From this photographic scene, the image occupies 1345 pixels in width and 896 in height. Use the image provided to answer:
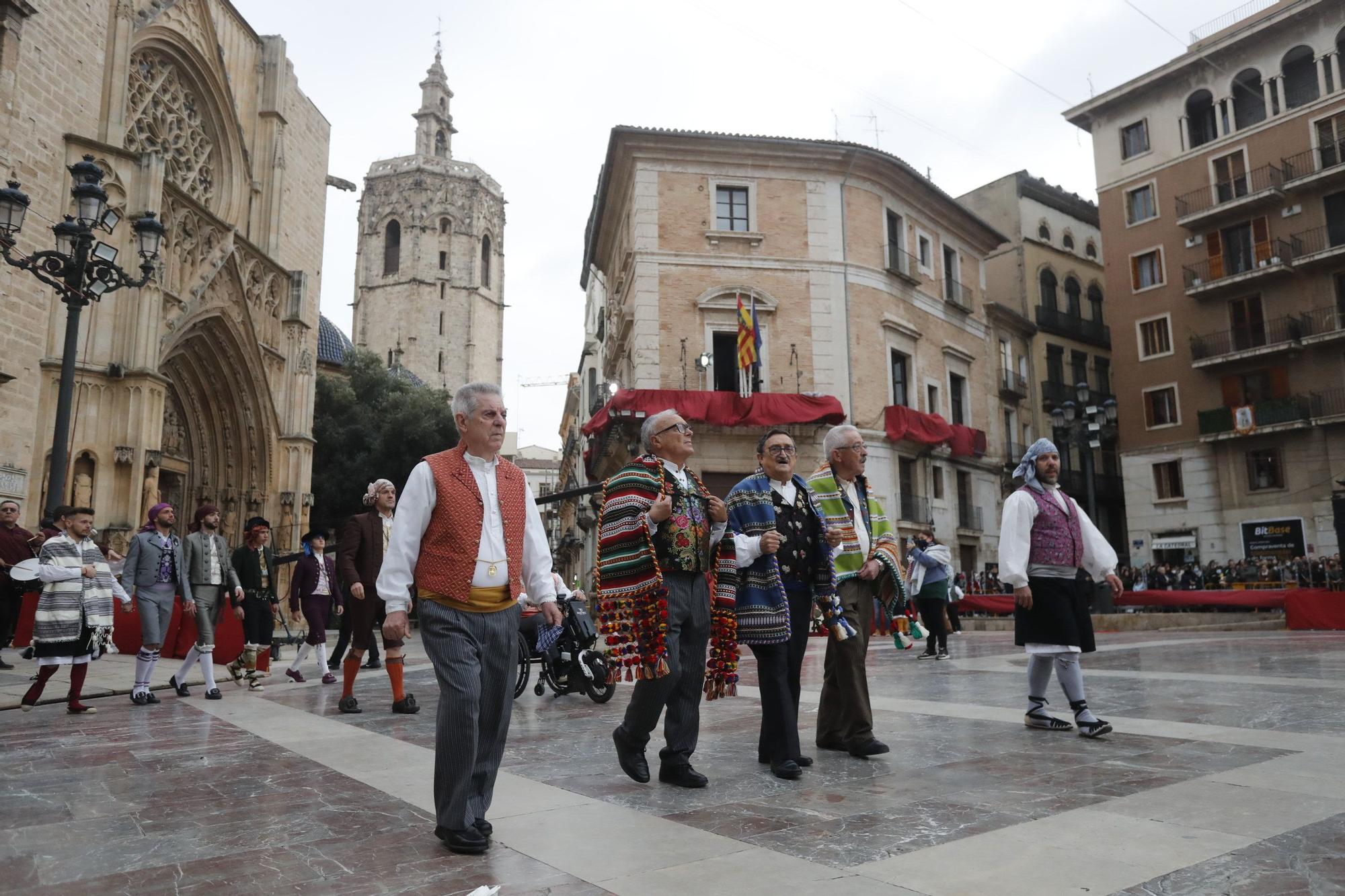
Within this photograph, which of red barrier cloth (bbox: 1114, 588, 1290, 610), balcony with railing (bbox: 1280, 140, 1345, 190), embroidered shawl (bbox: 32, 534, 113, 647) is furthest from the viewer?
balcony with railing (bbox: 1280, 140, 1345, 190)

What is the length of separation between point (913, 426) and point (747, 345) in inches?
245

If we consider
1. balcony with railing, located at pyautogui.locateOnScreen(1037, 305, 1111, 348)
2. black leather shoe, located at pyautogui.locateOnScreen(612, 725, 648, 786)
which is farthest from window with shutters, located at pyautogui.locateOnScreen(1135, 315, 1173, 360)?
black leather shoe, located at pyautogui.locateOnScreen(612, 725, 648, 786)

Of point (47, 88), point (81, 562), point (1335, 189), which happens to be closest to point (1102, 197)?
point (1335, 189)

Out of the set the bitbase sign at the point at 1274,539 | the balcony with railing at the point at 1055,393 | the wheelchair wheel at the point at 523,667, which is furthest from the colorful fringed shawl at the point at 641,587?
the balcony with railing at the point at 1055,393

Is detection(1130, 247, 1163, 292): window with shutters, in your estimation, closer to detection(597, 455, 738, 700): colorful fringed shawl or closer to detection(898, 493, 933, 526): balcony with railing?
detection(898, 493, 933, 526): balcony with railing

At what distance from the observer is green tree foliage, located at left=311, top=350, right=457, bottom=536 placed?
36312 millimetres

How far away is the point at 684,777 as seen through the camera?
15.3ft

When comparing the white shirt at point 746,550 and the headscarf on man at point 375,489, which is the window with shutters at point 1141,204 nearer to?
the headscarf on man at point 375,489

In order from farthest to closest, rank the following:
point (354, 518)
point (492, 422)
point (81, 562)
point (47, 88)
A: point (47, 88)
point (354, 518)
point (81, 562)
point (492, 422)

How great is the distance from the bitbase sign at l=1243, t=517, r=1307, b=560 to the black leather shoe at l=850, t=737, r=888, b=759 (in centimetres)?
2932

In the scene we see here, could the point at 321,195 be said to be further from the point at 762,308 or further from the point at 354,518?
the point at 354,518

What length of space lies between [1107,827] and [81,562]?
8144mm

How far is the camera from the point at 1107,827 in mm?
3654

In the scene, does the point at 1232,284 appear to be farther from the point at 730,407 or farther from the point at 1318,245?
the point at 730,407
